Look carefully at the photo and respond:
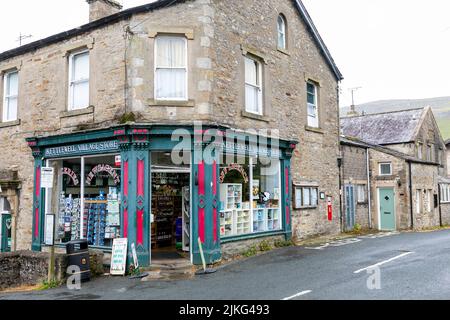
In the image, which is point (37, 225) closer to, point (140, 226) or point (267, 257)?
point (140, 226)

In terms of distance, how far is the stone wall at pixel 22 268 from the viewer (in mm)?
11414

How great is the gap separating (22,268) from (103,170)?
3.48m

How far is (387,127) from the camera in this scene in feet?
104

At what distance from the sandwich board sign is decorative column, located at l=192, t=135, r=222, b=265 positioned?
72.7 inches

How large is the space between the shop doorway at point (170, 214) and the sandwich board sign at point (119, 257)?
1619mm

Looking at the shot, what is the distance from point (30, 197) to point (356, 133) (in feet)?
80.4

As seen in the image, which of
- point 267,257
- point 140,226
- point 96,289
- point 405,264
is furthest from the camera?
point 267,257

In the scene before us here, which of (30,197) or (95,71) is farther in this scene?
(30,197)

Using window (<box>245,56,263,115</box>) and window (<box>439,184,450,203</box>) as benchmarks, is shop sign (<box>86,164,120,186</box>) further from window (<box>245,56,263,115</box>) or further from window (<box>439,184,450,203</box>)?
window (<box>439,184,450,203</box>)

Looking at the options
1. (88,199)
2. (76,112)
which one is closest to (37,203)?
(88,199)

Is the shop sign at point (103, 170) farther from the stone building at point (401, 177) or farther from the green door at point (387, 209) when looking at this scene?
the green door at point (387, 209)

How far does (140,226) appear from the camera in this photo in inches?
464

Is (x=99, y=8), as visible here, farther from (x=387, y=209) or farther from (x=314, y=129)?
(x=387, y=209)
